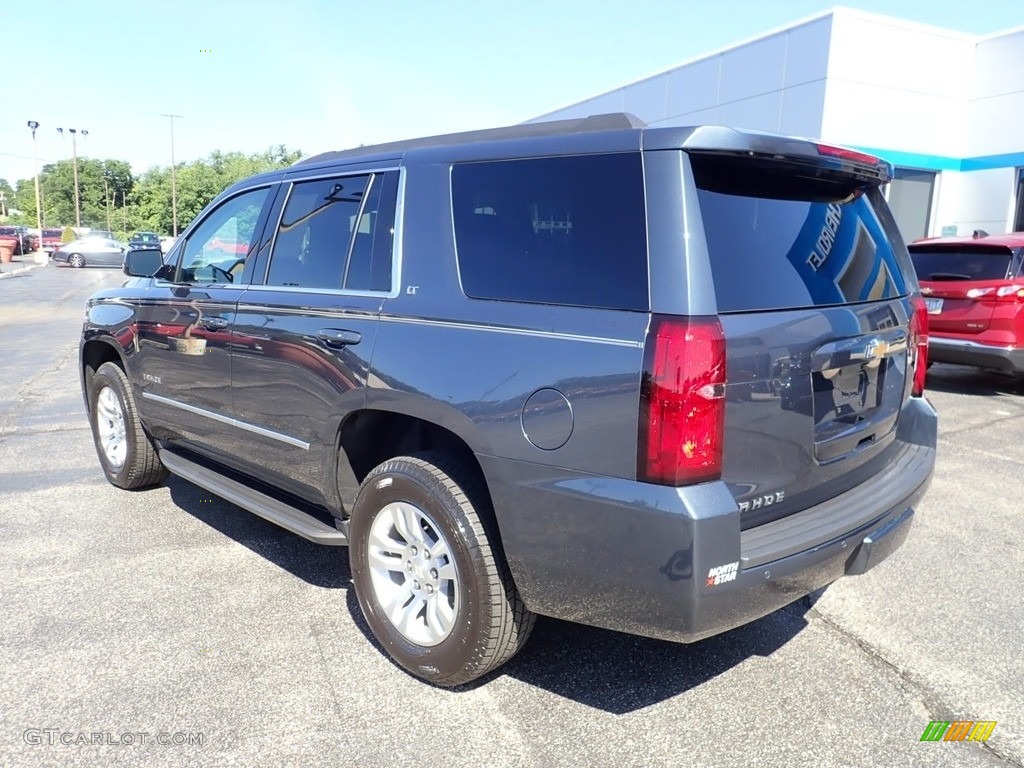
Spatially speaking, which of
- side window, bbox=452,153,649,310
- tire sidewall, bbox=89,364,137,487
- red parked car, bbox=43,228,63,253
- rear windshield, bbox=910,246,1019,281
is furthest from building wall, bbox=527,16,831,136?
red parked car, bbox=43,228,63,253

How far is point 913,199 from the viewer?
17.7m

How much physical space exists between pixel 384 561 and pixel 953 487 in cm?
420

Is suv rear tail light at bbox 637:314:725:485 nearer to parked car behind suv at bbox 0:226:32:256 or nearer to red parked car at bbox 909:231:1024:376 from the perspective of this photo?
red parked car at bbox 909:231:1024:376

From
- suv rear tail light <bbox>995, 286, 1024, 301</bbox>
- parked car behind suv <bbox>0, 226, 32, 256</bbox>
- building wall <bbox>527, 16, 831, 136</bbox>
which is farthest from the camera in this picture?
parked car behind suv <bbox>0, 226, 32, 256</bbox>

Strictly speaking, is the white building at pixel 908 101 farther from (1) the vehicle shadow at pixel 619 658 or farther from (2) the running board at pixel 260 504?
(1) the vehicle shadow at pixel 619 658

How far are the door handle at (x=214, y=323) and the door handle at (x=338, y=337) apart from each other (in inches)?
35.1

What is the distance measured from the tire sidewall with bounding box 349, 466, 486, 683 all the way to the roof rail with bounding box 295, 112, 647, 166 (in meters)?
1.30

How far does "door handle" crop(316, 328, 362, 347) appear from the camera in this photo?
308cm

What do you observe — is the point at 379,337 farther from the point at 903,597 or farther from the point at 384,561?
the point at 903,597

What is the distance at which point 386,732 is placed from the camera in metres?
2.66

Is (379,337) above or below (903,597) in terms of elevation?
above

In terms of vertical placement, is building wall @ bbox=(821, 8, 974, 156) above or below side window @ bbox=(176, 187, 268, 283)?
above

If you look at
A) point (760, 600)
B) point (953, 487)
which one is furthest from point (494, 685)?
point (953, 487)

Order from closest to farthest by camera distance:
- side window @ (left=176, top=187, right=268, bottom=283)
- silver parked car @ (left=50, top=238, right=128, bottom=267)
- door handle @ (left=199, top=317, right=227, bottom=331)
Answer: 1. door handle @ (left=199, top=317, right=227, bottom=331)
2. side window @ (left=176, top=187, right=268, bottom=283)
3. silver parked car @ (left=50, top=238, right=128, bottom=267)
